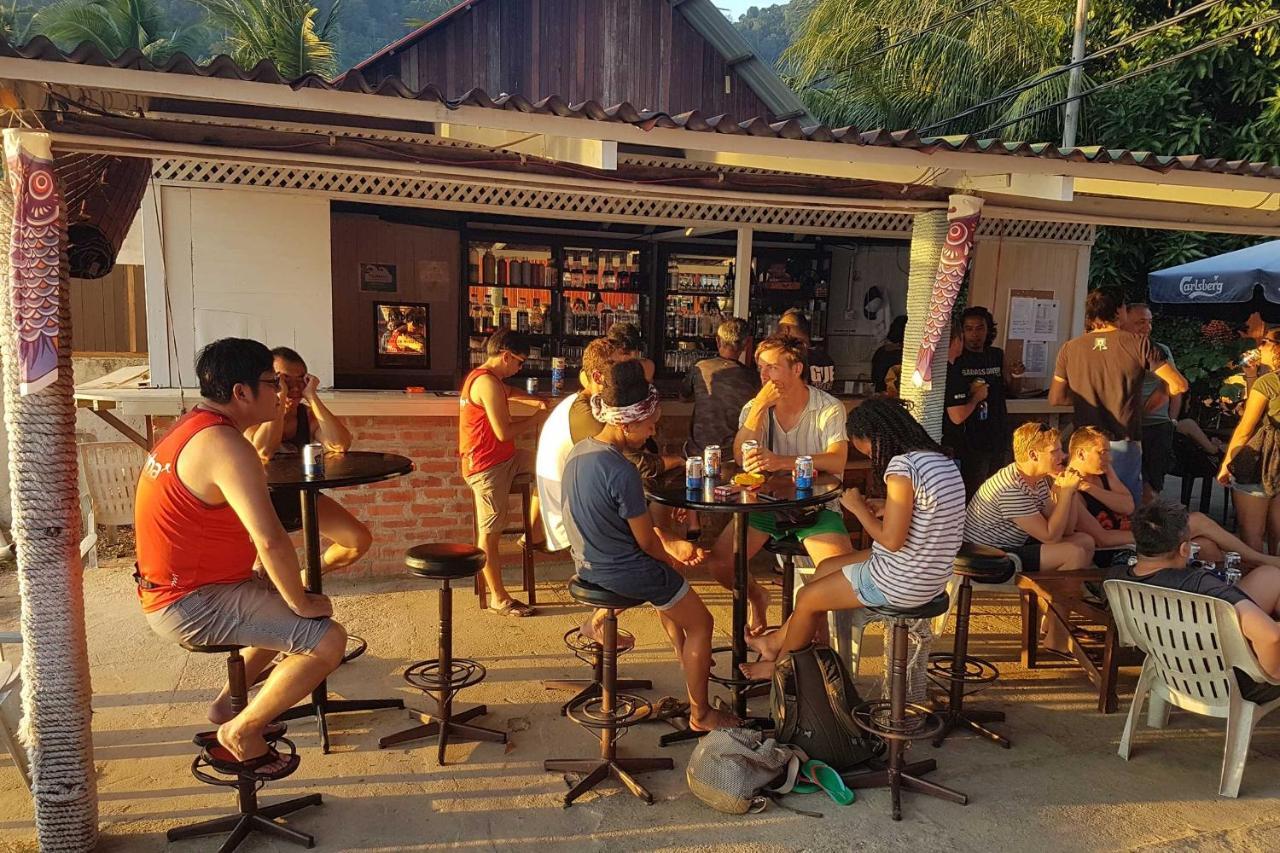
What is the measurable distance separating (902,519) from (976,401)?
10.8ft

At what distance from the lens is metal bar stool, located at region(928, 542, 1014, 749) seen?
12.9 feet

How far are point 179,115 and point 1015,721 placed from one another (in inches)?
242

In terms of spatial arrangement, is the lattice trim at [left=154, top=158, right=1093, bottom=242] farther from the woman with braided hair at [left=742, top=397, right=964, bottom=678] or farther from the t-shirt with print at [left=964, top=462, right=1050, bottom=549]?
the woman with braided hair at [left=742, top=397, right=964, bottom=678]

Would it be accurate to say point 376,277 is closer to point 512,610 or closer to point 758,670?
point 512,610

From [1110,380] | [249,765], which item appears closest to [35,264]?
[249,765]

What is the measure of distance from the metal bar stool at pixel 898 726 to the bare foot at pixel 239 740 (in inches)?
91.3

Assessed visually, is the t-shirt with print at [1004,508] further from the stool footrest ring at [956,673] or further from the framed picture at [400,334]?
the framed picture at [400,334]

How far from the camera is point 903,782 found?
3584 mm

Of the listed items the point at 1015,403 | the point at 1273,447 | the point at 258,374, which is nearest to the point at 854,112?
the point at 1015,403

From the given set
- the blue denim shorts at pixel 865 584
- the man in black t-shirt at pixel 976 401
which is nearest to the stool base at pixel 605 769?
the blue denim shorts at pixel 865 584

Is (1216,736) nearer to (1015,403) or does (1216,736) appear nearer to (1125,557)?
(1125,557)

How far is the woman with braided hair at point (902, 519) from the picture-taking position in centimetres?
347

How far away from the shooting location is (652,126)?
3830mm

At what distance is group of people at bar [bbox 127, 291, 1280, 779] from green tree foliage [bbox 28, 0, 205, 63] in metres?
20.5
